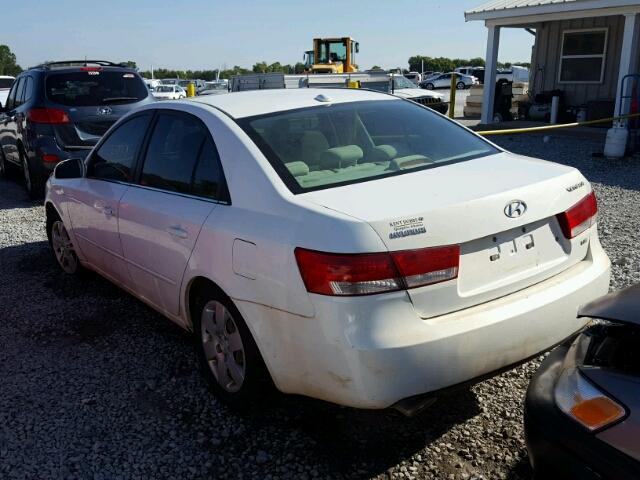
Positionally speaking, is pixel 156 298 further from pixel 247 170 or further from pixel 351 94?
pixel 351 94

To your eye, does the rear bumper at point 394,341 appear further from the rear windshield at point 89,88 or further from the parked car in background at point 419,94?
the parked car in background at point 419,94

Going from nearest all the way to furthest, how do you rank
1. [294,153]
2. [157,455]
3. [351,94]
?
[157,455] < [294,153] < [351,94]

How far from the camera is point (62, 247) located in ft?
17.5

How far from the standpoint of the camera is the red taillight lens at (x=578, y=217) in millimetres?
2842

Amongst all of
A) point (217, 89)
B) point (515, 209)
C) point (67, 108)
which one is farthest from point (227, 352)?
point (217, 89)

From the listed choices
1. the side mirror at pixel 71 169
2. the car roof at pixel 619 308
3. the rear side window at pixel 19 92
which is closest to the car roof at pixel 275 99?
the side mirror at pixel 71 169

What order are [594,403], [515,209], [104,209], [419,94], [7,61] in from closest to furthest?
1. [594,403]
2. [515,209]
3. [104,209]
4. [419,94]
5. [7,61]

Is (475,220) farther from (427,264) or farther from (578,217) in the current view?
(578,217)

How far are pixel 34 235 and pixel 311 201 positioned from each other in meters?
5.30

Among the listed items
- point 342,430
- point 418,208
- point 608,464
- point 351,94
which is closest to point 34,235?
point 351,94

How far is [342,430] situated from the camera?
2.98 m

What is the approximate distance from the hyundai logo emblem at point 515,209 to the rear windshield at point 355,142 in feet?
1.91

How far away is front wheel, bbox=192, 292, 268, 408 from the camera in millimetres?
2869

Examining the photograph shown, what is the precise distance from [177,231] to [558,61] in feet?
49.9
